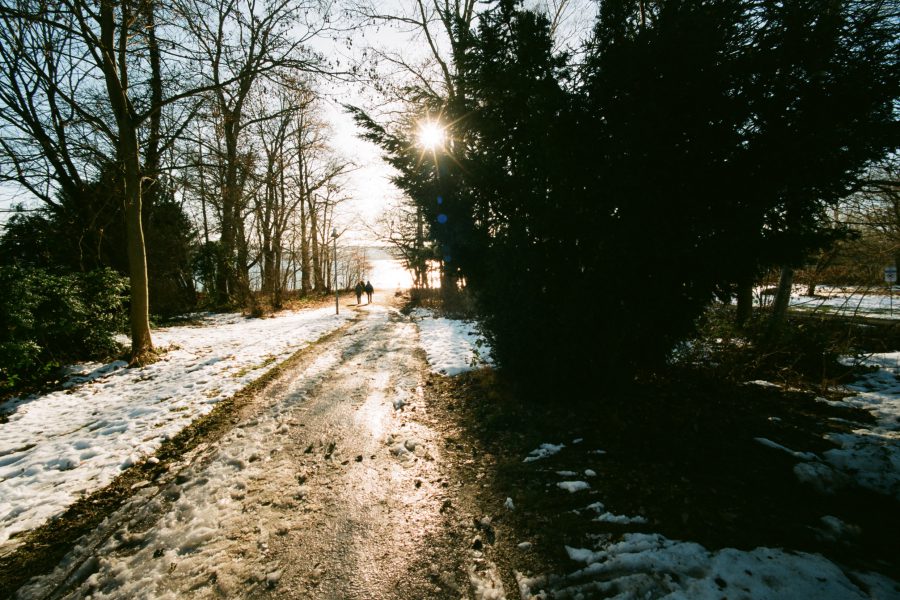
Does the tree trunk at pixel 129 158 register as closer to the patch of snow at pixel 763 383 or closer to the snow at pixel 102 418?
the snow at pixel 102 418

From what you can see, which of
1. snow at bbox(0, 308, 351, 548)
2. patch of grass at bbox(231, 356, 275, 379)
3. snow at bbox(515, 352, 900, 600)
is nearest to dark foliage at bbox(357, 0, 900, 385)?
snow at bbox(515, 352, 900, 600)

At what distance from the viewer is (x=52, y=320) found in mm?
6965

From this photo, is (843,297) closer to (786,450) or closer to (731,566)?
(786,450)

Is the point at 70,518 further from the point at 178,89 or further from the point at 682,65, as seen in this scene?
the point at 178,89

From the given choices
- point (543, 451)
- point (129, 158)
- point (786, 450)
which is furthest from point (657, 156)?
point (129, 158)

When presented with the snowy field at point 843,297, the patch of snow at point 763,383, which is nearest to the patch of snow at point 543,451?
the patch of snow at point 763,383

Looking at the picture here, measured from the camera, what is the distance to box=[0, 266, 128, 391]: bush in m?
6.08

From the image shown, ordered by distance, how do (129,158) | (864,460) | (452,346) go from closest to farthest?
(864,460) → (129,158) → (452,346)

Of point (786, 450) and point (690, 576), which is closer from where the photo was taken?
point (690, 576)

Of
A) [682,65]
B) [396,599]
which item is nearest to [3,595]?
[396,599]

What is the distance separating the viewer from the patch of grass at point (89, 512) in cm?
263

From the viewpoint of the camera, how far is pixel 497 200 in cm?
515

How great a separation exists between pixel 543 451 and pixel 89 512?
452 cm

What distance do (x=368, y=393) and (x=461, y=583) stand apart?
3.99 metres
